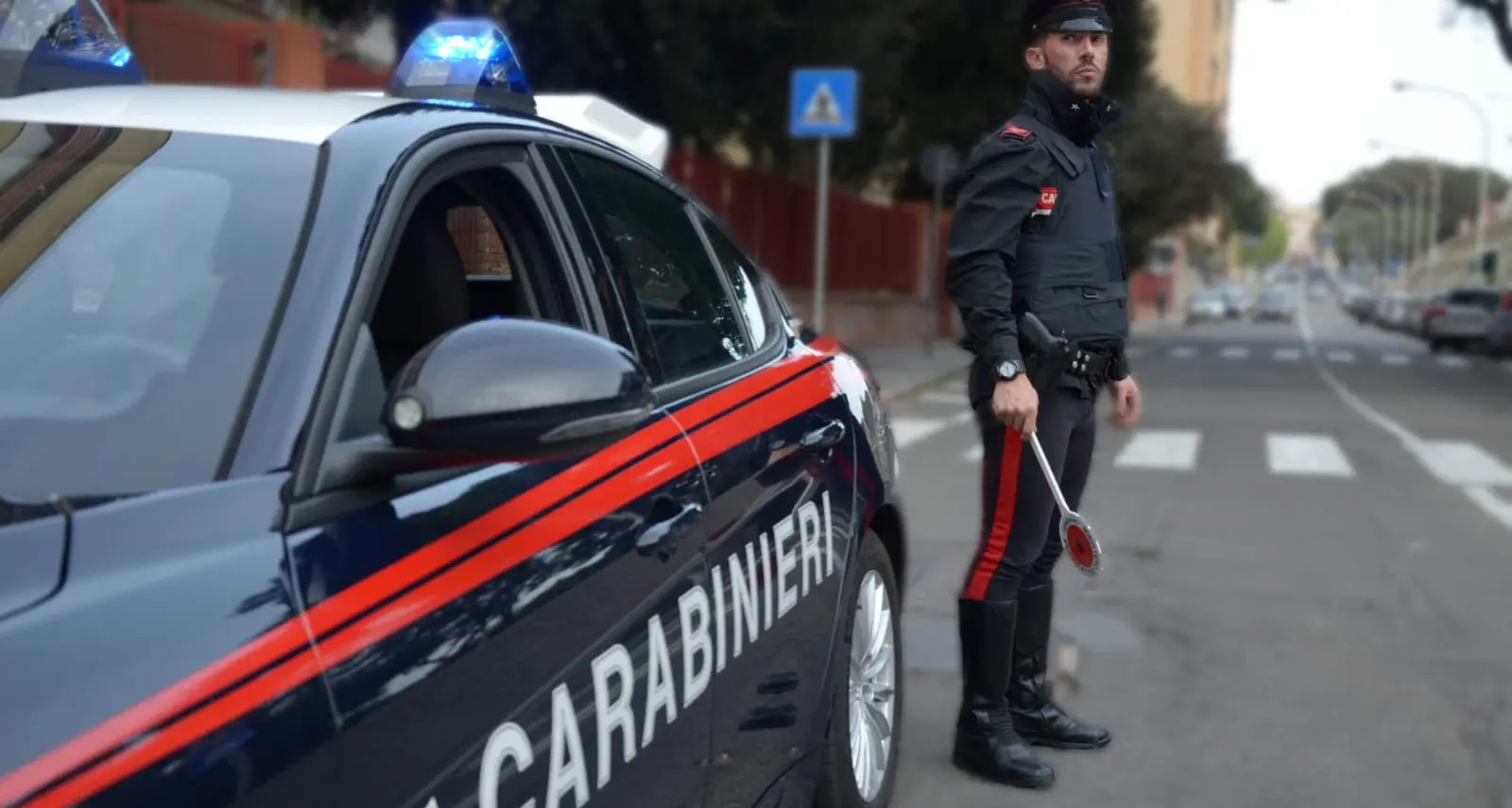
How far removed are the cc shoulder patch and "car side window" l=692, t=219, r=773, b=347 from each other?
70 cm

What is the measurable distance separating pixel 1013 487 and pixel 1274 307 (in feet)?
220

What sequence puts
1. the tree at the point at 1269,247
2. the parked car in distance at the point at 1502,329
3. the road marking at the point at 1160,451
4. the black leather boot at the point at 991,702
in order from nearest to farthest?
1. the black leather boot at the point at 991,702
2. the road marking at the point at 1160,451
3. the parked car in distance at the point at 1502,329
4. the tree at the point at 1269,247

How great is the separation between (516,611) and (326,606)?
12.5 inches

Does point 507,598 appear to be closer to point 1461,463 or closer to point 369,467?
point 369,467

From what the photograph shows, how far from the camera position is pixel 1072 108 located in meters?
3.78

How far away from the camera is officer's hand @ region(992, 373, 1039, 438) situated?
356cm

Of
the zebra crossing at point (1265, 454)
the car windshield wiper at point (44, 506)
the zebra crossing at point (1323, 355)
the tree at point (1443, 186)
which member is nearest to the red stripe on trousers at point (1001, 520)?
the car windshield wiper at point (44, 506)

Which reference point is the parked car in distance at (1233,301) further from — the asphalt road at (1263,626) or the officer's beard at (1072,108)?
the officer's beard at (1072,108)

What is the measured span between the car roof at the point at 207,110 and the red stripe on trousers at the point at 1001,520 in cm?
182

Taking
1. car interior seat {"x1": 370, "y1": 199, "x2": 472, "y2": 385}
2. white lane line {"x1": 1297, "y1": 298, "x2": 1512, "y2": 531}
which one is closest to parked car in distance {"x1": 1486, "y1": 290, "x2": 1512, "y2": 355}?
white lane line {"x1": 1297, "y1": 298, "x2": 1512, "y2": 531}

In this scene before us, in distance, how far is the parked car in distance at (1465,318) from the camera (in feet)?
118

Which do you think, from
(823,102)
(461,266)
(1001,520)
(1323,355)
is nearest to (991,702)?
(1001,520)

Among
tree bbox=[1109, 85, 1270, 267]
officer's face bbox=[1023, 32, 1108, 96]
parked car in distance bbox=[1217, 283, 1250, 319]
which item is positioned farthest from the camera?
parked car in distance bbox=[1217, 283, 1250, 319]

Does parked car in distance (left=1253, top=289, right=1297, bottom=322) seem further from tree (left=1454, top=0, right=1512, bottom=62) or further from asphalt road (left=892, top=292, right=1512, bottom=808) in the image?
asphalt road (left=892, top=292, right=1512, bottom=808)
